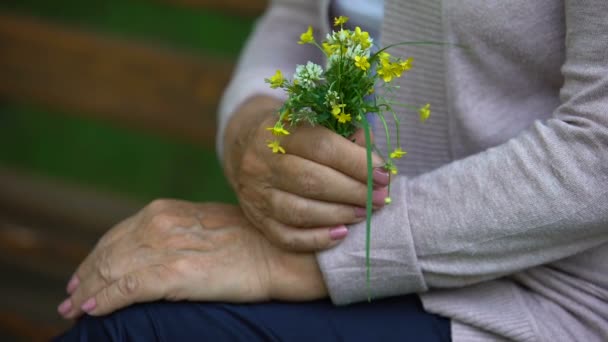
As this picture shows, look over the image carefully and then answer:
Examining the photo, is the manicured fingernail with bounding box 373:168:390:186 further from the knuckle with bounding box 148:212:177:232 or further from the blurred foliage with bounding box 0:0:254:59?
the blurred foliage with bounding box 0:0:254:59

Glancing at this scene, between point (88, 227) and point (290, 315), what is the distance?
Answer: 1.58m

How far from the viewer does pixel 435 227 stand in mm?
1056

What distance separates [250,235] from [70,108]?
1.41m

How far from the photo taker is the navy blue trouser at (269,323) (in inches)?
43.3

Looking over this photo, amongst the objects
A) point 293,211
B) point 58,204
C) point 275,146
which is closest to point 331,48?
point 275,146

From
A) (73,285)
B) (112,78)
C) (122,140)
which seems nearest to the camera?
(73,285)

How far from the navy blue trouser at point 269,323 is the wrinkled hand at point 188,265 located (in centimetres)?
2

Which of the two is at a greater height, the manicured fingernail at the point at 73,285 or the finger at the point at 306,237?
the finger at the point at 306,237

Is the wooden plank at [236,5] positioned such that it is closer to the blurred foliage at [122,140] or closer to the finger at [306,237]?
the blurred foliage at [122,140]

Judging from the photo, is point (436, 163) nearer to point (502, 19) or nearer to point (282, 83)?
point (502, 19)

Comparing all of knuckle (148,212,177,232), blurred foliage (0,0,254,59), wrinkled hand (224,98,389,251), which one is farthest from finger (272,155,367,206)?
blurred foliage (0,0,254,59)

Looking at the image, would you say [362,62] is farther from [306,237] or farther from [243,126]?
[243,126]

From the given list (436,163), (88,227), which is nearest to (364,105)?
(436,163)

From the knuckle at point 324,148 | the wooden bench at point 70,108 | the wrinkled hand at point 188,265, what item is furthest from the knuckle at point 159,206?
the wooden bench at point 70,108
